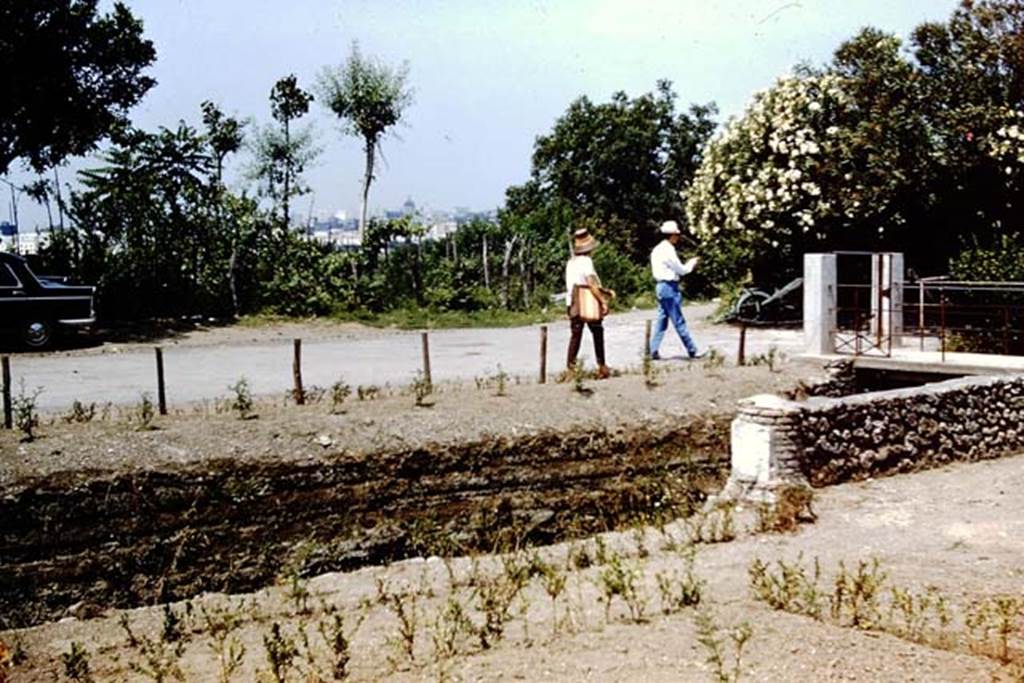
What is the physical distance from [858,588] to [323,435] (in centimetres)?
588

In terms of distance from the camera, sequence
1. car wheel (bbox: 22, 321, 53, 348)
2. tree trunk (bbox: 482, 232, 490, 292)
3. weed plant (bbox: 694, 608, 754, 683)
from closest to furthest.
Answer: weed plant (bbox: 694, 608, 754, 683) < car wheel (bbox: 22, 321, 53, 348) < tree trunk (bbox: 482, 232, 490, 292)

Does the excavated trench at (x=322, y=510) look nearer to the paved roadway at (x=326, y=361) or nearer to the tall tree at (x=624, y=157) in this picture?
the paved roadway at (x=326, y=361)

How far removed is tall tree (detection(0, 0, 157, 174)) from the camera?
1838 cm

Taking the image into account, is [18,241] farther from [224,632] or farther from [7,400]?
[224,632]

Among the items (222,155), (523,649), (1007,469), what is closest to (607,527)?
(1007,469)

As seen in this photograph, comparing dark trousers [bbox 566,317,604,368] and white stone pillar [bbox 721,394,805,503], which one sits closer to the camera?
white stone pillar [bbox 721,394,805,503]

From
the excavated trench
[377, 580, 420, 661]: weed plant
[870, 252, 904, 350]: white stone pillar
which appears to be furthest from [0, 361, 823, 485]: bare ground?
[377, 580, 420, 661]: weed plant

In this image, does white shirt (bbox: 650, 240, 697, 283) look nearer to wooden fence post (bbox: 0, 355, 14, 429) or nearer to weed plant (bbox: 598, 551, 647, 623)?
weed plant (bbox: 598, 551, 647, 623)

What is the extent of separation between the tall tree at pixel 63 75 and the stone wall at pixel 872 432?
44.3ft

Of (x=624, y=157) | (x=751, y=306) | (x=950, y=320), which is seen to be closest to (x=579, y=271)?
(x=950, y=320)

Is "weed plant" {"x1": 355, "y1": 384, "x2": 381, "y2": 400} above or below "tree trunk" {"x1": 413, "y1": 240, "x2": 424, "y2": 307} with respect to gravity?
below

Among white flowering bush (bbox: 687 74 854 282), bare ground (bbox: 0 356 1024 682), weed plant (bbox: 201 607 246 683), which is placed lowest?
weed plant (bbox: 201 607 246 683)

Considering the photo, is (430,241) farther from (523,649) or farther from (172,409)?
(523,649)

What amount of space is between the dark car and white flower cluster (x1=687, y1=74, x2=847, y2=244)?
37.7 feet
